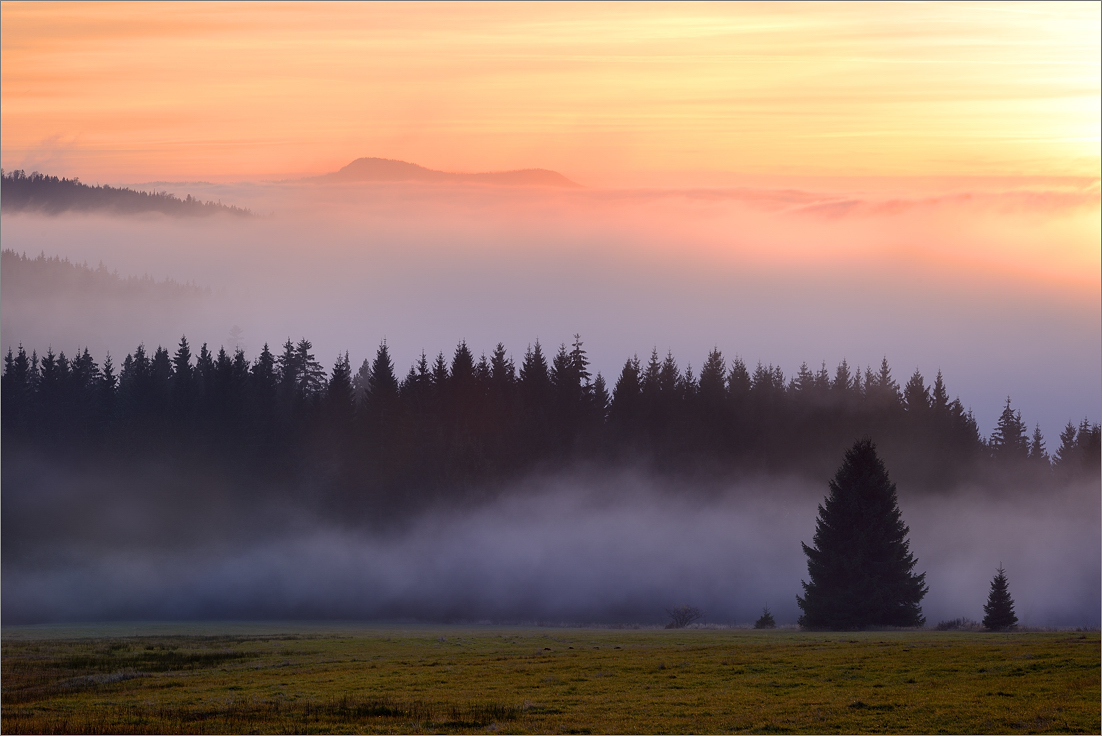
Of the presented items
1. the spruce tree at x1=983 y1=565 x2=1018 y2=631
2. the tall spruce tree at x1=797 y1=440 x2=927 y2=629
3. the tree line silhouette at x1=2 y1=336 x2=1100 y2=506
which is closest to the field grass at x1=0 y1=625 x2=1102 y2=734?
the spruce tree at x1=983 y1=565 x2=1018 y2=631

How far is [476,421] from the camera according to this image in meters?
137

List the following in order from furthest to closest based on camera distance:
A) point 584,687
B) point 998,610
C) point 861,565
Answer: point 861,565, point 998,610, point 584,687

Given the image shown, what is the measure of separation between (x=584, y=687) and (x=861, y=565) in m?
39.5

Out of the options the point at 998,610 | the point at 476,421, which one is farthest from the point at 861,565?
the point at 476,421

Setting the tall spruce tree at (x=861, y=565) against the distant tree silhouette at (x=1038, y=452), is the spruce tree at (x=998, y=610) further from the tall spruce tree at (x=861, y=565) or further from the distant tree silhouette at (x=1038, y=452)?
the distant tree silhouette at (x=1038, y=452)

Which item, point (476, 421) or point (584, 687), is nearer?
point (584, 687)

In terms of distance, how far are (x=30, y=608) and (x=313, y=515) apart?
32.7m

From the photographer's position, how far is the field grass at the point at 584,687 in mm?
37500

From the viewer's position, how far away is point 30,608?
110875 mm

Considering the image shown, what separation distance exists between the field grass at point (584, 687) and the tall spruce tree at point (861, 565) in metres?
13.9

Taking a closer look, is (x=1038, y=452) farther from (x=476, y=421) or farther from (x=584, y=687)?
(x=584, y=687)

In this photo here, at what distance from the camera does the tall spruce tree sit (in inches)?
3034

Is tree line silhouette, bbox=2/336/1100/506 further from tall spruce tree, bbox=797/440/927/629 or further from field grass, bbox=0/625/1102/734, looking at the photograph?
field grass, bbox=0/625/1102/734

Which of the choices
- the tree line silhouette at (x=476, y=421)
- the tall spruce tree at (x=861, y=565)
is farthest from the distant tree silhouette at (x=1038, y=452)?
the tall spruce tree at (x=861, y=565)
